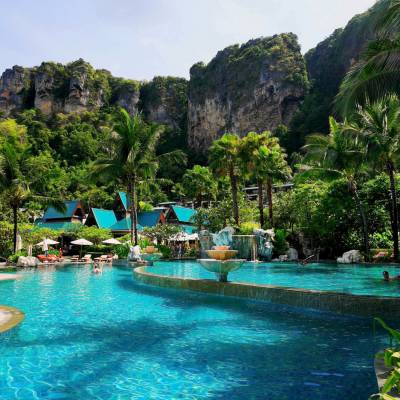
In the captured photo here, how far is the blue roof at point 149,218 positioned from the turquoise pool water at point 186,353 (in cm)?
3170

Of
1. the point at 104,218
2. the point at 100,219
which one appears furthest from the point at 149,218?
the point at 100,219

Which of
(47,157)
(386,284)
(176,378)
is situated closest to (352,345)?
(176,378)

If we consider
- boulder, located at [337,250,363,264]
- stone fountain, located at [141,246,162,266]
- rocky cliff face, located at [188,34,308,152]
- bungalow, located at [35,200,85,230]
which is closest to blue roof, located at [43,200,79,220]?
bungalow, located at [35,200,85,230]

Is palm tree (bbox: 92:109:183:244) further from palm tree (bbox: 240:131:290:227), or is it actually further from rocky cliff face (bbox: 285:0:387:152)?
rocky cliff face (bbox: 285:0:387:152)

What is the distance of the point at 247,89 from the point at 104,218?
6047 centimetres

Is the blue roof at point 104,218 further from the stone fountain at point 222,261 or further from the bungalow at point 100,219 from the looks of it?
the stone fountain at point 222,261

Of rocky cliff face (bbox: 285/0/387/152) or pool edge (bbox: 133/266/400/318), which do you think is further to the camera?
rocky cliff face (bbox: 285/0/387/152)

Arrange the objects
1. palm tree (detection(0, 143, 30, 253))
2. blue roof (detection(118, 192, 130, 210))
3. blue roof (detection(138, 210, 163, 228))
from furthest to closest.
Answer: blue roof (detection(118, 192, 130, 210)) < blue roof (detection(138, 210, 163, 228)) < palm tree (detection(0, 143, 30, 253))

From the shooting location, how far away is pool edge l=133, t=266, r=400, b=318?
729 centimetres

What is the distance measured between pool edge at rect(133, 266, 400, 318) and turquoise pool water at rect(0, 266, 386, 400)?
256 millimetres

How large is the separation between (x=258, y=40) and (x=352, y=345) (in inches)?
3963

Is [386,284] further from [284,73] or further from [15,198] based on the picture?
[284,73]

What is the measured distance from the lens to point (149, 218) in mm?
41875

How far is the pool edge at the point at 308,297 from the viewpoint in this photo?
23.9ft
